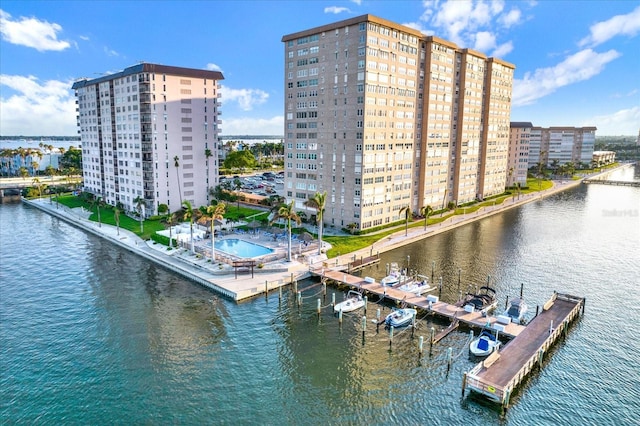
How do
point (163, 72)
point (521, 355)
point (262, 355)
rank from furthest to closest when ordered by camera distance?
point (163, 72) < point (262, 355) < point (521, 355)

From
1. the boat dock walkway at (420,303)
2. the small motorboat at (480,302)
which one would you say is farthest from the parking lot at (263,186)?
the small motorboat at (480,302)

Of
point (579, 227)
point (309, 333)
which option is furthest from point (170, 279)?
point (579, 227)

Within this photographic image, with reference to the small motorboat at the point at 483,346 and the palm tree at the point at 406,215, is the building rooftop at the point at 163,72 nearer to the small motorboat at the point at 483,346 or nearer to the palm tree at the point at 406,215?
the palm tree at the point at 406,215

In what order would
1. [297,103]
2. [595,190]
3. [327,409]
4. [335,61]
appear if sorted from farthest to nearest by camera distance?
1. [595,190]
2. [297,103]
3. [335,61]
4. [327,409]

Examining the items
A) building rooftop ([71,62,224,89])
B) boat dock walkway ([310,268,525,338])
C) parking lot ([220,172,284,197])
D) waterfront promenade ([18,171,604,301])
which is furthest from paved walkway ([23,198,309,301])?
parking lot ([220,172,284,197])

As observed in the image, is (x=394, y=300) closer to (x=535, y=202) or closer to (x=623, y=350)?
(x=623, y=350)

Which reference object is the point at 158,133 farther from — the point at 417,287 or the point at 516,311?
the point at 516,311

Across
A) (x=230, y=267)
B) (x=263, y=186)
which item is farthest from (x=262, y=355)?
(x=263, y=186)
